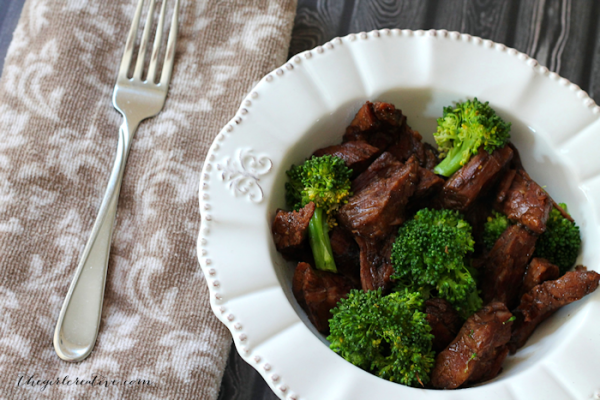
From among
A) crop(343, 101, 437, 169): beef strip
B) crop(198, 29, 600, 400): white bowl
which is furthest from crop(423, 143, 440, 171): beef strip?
crop(198, 29, 600, 400): white bowl

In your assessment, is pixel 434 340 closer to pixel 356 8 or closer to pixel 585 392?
pixel 585 392

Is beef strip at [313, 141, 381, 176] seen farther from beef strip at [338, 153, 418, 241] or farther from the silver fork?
the silver fork

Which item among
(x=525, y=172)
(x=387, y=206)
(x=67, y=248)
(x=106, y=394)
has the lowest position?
(x=106, y=394)

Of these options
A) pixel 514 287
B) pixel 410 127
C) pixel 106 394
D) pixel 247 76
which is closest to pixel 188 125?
pixel 247 76

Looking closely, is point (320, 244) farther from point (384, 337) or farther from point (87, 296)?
point (87, 296)

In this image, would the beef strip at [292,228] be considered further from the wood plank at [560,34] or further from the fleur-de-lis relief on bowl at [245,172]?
the wood plank at [560,34]

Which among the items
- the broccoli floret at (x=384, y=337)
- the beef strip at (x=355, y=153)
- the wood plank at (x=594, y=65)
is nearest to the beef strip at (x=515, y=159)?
the beef strip at (x=355, y=153)

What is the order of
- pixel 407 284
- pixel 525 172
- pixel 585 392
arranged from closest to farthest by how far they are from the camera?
1. pixel 585 392
2. pixel 407 284
3. pixel 525 172
